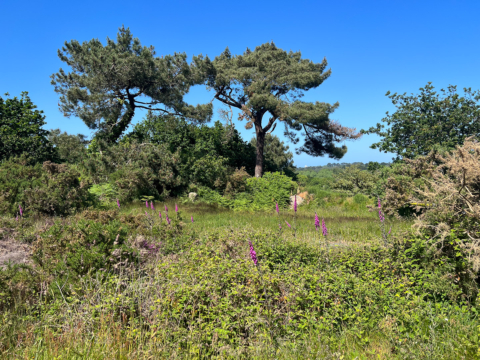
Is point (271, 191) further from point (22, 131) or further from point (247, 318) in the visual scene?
point (22, 131)

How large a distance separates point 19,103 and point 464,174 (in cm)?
2322

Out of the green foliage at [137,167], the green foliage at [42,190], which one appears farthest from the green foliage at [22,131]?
the green foliage at [42,190]

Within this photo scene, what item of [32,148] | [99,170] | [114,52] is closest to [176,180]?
[99,170]

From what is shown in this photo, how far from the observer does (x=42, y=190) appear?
9461 mm

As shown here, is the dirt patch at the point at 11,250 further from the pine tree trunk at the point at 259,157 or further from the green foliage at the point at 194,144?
the pine tree trunk at the point at 259,157

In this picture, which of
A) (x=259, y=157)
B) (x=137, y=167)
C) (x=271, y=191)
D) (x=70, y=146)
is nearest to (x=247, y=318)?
(x=271, y=191)

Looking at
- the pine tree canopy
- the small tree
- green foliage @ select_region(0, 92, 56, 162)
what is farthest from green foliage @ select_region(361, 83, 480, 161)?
green foliage @ select_region(0, 92, 56, 162)

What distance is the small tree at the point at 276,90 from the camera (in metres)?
A: 19.8

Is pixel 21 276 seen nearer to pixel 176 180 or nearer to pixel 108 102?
pixel 176 180

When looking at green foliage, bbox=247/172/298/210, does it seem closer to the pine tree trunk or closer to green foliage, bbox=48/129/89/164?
the pine tree trunk

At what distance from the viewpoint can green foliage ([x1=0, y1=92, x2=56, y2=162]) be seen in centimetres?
1812

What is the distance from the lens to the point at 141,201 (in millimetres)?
14305

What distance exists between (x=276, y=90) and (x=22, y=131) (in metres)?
16.3

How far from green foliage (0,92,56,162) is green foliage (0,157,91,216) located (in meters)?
8.34
